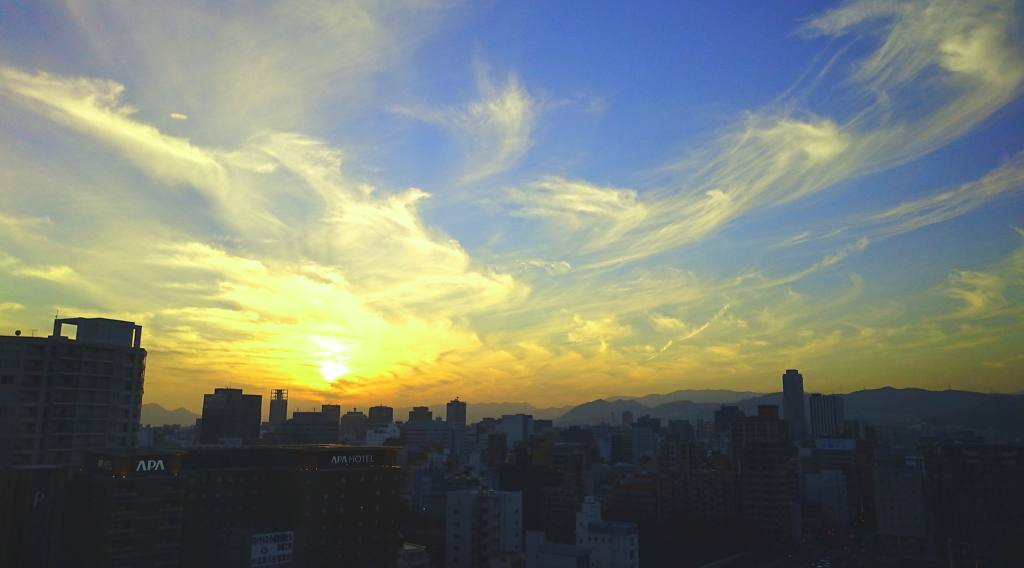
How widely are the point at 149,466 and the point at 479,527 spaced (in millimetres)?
19559

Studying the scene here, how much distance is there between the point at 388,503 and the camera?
28547 millimetres

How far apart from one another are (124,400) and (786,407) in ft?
583

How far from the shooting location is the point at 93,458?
2327 centimetres

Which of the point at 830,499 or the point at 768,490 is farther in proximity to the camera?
the point at 830,499

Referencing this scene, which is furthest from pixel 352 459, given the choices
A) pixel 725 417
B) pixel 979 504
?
pixel 725 417

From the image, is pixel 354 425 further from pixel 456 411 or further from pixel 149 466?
pixel 149 466

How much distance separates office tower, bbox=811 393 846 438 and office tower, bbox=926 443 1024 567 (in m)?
140

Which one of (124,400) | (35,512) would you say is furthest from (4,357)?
(35,512)

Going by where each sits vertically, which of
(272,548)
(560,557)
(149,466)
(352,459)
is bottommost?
(560,557)

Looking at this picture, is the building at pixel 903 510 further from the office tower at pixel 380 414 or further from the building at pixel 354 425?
the office tower at pixel 380 414

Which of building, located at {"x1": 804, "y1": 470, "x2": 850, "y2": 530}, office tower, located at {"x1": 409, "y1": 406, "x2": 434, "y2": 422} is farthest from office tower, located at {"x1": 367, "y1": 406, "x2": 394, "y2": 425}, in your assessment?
building, located at {"x1": 804, "y1": 470, "x2": 850, "y2": 530}

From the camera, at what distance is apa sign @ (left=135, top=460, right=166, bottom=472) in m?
22.7

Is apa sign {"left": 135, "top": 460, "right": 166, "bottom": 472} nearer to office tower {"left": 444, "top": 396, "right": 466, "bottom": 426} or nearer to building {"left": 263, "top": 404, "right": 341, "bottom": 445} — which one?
building {"left": 263, "top": 404, "right": 341, "bottom": 445}

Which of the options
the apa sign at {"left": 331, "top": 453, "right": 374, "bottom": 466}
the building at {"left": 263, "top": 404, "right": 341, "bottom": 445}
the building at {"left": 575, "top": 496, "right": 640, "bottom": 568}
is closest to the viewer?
the apa sign at {"left": 331, "top": 453, "right": 374, "bottom": 466}
